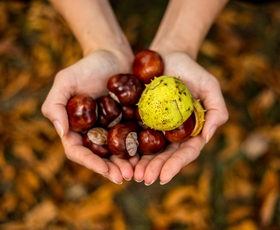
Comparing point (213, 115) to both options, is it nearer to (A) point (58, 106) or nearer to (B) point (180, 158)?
(B) point (180, 158)

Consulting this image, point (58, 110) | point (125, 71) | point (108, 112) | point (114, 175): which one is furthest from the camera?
point (125, 71)

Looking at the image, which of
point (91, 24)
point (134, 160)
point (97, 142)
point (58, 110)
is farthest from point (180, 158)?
point (91, 24)

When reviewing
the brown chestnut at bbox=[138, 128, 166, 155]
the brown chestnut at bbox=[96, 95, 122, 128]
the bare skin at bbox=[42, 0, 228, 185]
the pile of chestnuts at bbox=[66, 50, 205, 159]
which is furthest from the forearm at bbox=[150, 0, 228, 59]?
the brown chestnut at bbox=[138, 128, 166, 155]

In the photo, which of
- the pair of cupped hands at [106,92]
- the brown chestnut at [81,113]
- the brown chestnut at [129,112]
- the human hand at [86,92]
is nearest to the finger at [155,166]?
the pair of cupped hands at [106,92]

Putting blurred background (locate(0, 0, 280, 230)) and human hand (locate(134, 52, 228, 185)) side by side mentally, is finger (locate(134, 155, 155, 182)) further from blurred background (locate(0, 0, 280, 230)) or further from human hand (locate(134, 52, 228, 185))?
blurred background (locate(0, 0, 280, 230))

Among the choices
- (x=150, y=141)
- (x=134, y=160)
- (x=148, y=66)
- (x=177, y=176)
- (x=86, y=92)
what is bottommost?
(x=177, y=176)

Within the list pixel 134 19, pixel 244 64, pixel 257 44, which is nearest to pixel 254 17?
pixel 257 44
